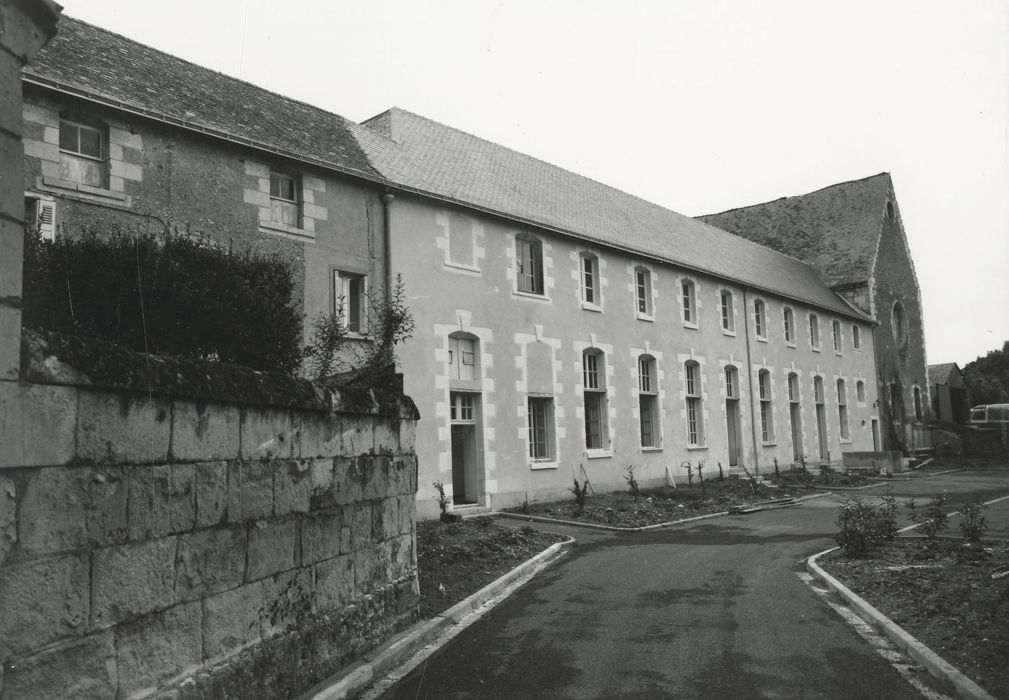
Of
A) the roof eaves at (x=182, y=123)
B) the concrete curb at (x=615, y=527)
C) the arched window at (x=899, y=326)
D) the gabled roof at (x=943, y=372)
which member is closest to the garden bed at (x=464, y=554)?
the concrete curb at (x=615, y=527)

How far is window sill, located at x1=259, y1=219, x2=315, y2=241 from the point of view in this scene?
14.7m

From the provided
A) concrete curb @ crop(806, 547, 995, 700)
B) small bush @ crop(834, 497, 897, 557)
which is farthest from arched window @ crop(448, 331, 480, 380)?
concrete curb @ crop(806, 547, 995, 700)

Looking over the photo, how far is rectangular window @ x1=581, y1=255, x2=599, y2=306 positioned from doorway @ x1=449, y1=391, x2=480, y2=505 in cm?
557

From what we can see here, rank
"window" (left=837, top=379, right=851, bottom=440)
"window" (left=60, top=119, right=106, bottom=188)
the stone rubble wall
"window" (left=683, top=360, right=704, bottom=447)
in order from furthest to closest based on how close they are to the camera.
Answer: "window" (left=837, top=379, right=851, bottom=440), "window" (left=683, top=360, right=704, bottom=447), "window" (left=60, top=119, right=106, bottom=188), the stone rubble wall

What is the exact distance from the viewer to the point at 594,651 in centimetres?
728

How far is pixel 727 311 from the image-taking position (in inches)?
1144

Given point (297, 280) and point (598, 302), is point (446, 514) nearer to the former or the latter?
point (297, 280)

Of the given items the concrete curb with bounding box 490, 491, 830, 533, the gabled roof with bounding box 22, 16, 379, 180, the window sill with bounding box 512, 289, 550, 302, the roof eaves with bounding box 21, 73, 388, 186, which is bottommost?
the concrete curb with bounding box 490, 491, 830, 533

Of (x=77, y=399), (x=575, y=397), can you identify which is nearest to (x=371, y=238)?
(x=575, y=397)

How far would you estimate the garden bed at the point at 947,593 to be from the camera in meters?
6.57

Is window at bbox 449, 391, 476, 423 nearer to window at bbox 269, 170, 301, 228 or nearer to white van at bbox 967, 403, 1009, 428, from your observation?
window at bbox 269, 170, 301, 228

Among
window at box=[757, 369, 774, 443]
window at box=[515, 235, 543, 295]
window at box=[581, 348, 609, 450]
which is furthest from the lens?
window at box=[757, 369, 774, 443]

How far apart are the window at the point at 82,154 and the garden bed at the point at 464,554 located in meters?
7.58

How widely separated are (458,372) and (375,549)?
1098cm
